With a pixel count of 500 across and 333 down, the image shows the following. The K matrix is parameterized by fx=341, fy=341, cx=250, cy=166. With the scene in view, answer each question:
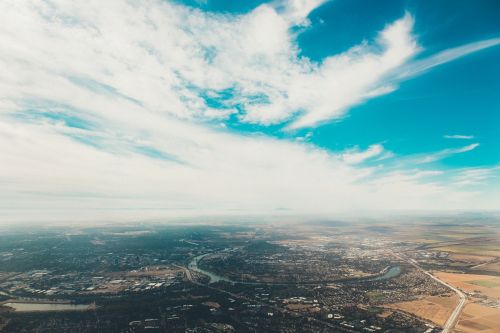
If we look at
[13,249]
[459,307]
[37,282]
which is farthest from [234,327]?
[13,249]

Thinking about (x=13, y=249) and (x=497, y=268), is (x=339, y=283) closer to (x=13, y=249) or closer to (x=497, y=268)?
(x=497, y=268)

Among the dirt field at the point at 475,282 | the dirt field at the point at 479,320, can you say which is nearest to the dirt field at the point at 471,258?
the dirt field at the point at 475,282

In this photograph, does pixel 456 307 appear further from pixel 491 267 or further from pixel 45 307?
pixel 45 307

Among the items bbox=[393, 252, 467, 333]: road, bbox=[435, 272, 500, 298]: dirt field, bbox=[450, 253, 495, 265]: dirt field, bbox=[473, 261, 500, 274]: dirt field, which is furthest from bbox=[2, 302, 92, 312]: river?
bbox=[450, 253, 495, 265]: dirt field

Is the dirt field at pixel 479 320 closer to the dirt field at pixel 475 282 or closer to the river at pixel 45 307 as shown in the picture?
the dirt field at pixel 475 282

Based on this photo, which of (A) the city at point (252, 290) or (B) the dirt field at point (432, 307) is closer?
(A) the city at point (252, 290)

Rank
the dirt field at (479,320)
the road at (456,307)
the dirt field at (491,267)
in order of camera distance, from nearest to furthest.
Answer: the dirt field at (479,320)
the road at (456,307)
the dirt field at (491,267)

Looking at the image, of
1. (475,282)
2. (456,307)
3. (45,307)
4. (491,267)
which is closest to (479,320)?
(456,307)
